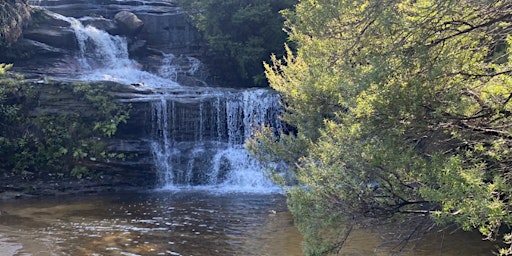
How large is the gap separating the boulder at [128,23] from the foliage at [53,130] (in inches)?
305

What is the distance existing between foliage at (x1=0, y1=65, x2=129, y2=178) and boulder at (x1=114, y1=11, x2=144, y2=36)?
25.4ft

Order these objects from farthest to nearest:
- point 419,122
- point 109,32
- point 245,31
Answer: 1. point 109,32
2. point 245,31
3. point 419,122

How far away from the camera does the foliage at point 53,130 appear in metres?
13.3

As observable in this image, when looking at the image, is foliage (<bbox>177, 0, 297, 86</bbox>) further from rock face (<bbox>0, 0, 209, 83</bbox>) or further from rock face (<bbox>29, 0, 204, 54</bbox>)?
rock face (<bbox>0, 0, 209, 83</bbox>)

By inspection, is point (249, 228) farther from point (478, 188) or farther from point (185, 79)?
point (185, 79)

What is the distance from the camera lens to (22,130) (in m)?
13.7

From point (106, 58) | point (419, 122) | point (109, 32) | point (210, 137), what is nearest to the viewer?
point (419, 122)

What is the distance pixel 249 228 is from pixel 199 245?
1.38 m

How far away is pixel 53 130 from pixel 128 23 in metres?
9.17

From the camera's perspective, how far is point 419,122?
3951 millimetres

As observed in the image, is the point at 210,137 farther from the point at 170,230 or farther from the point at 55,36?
the point at 55,36

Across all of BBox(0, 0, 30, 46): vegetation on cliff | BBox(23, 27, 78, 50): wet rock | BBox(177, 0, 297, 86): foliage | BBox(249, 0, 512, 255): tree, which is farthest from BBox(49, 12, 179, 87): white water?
BBox(249, 0, 512, 255): tree

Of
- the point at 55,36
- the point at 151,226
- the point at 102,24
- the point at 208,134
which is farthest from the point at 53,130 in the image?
the point at 102,24

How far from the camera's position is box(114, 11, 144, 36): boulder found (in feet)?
71.1
